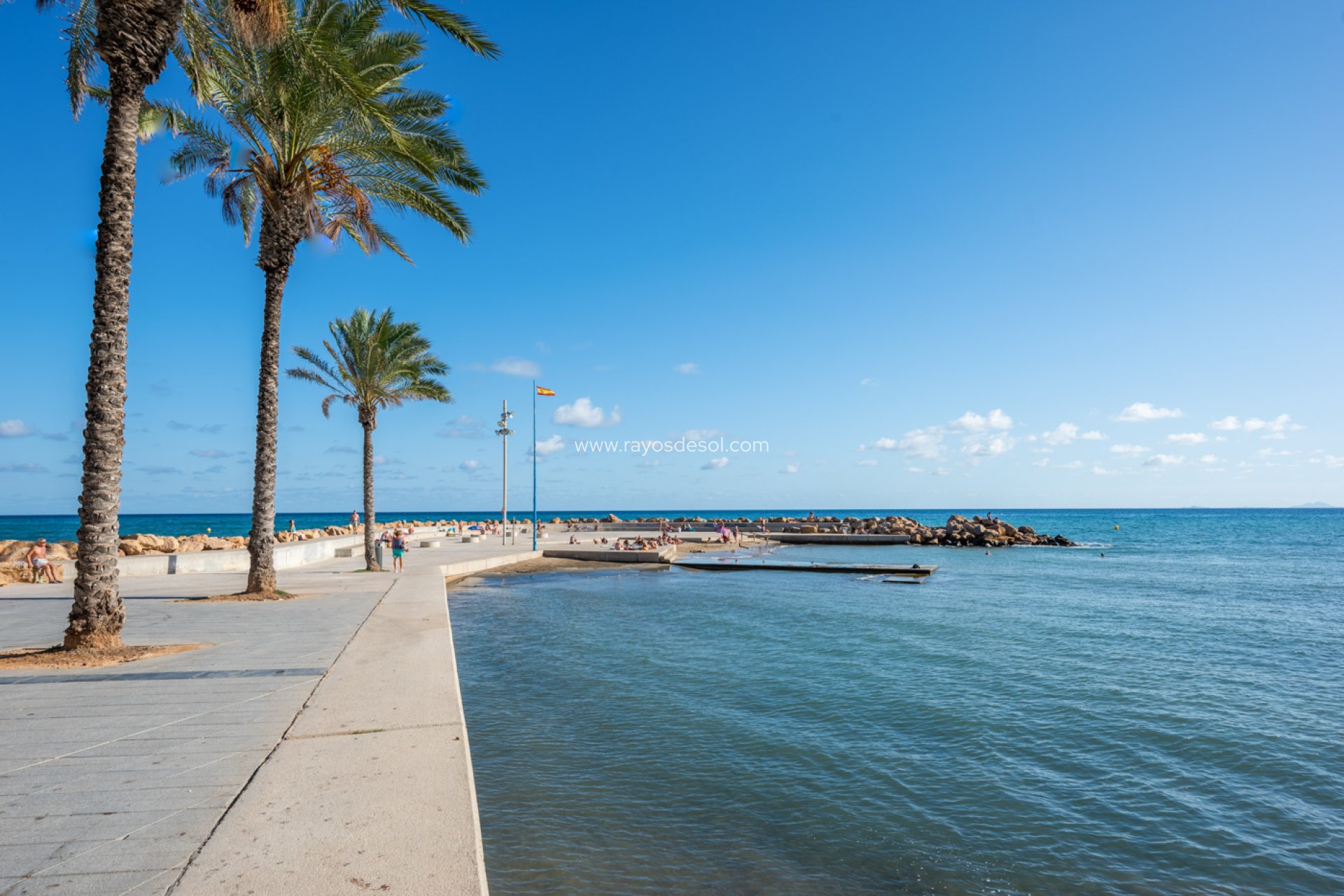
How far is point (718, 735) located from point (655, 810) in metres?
2.12

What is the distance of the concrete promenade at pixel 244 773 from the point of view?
310 centimetres

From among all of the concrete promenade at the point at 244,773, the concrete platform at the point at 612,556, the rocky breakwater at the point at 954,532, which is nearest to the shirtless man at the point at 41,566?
the concrete promenade at the point at 244,773

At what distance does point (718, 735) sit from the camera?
26.1ft

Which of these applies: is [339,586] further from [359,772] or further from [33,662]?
[359,772]

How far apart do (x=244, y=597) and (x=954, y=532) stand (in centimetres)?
5243

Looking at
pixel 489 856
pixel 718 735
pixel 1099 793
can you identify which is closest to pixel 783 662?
pixel 718 735

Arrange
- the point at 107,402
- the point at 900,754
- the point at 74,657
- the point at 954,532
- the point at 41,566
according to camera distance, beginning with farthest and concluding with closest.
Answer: the point at 954,532 < the point at 41,566 < the point at 107,402 < the point at 74,657 < the point at 900,754

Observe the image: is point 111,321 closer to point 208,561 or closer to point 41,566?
point 41,566

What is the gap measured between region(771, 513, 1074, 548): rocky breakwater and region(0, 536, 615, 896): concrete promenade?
5122 cm

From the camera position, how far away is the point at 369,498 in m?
22.5

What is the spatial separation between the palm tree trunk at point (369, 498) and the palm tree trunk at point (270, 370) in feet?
23.1

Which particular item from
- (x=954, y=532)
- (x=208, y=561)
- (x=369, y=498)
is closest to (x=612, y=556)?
(x=369, y=498)

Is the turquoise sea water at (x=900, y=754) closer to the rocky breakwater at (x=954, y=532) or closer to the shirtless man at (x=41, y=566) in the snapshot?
the shirtless man at (x=41, y=566)

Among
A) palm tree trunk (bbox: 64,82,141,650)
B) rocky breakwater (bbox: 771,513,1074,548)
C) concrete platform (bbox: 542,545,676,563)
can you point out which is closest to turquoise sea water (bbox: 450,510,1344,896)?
palm tree trunk (bbox: 64,82,141,650)
